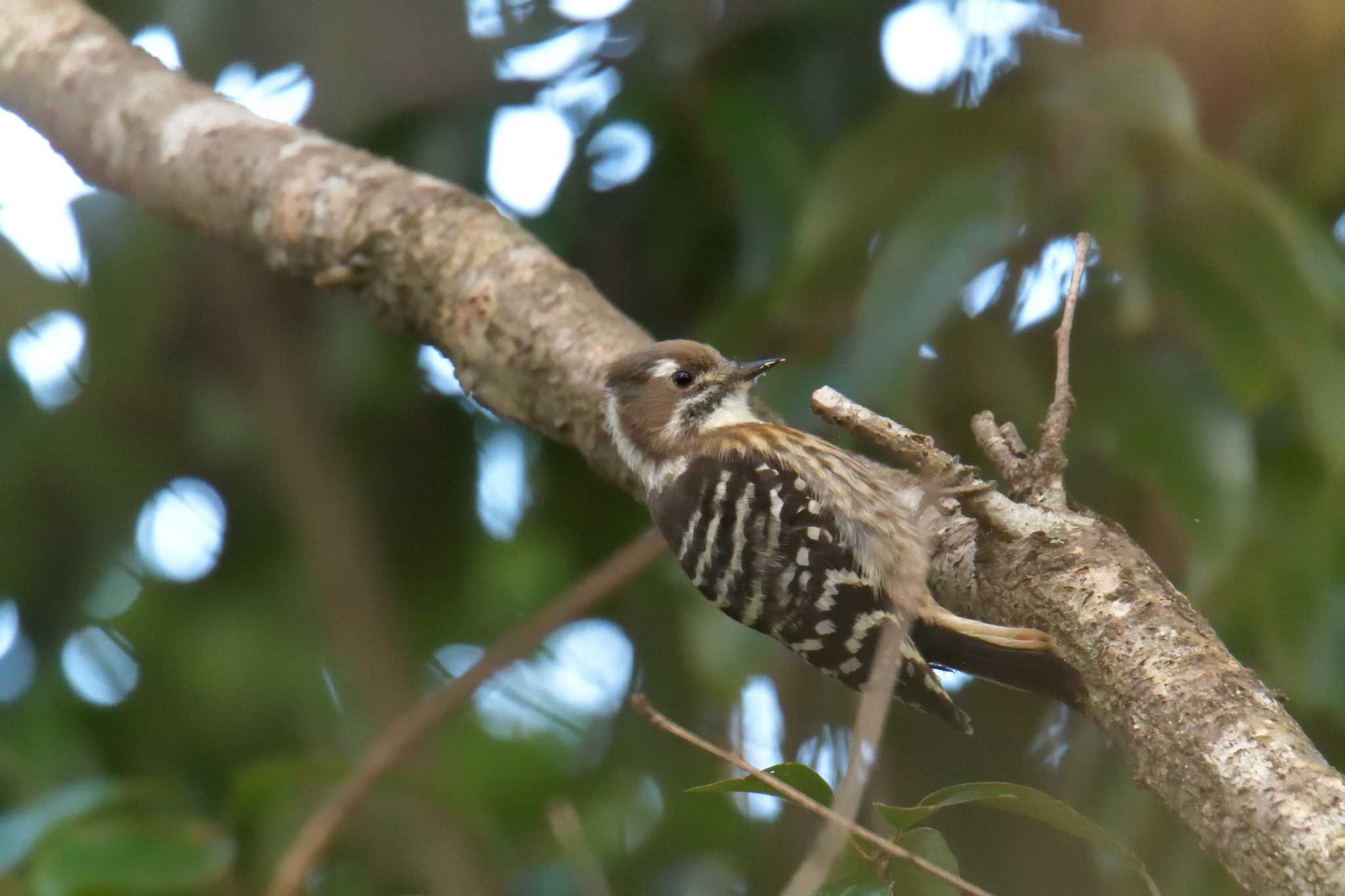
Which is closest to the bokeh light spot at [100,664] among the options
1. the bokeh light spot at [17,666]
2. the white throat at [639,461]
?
the bokeh light spot at [17,666]

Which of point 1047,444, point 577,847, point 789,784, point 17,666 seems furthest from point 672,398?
point 17,666

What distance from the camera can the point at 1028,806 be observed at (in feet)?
5.94

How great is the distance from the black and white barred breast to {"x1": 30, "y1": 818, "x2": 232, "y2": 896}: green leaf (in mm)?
1336

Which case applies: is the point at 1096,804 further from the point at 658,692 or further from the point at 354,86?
the point at 354,86

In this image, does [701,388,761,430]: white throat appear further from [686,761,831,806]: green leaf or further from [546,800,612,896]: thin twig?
[686,761,831,806]: green leaf

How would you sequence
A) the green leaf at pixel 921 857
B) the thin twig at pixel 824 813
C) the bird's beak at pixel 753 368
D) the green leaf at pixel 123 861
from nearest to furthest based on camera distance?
the thin twig at pixel 824 813 < the green leaf at pixel 921 857 < the green leaf at pixel 123 861 < the bird's beak at pixel 753 368

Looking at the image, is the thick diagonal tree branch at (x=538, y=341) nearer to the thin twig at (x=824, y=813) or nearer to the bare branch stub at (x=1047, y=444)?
the bare branch stub at (x=1047, y=444)

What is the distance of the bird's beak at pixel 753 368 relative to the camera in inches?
124

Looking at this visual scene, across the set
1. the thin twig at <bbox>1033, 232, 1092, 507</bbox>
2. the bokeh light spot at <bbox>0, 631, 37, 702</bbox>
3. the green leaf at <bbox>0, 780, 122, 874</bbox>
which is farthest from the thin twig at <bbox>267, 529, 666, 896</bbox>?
the bokeh light spot at <bbox>0, 631, 37, 702</bbox>

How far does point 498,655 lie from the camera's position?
10.3 ft

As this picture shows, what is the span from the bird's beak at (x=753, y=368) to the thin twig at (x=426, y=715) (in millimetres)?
426

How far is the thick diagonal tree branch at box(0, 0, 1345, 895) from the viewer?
1728 millimetres

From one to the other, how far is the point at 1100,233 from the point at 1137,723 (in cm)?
127

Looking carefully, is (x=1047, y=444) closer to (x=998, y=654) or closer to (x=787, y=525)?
(x=998, y=654)
